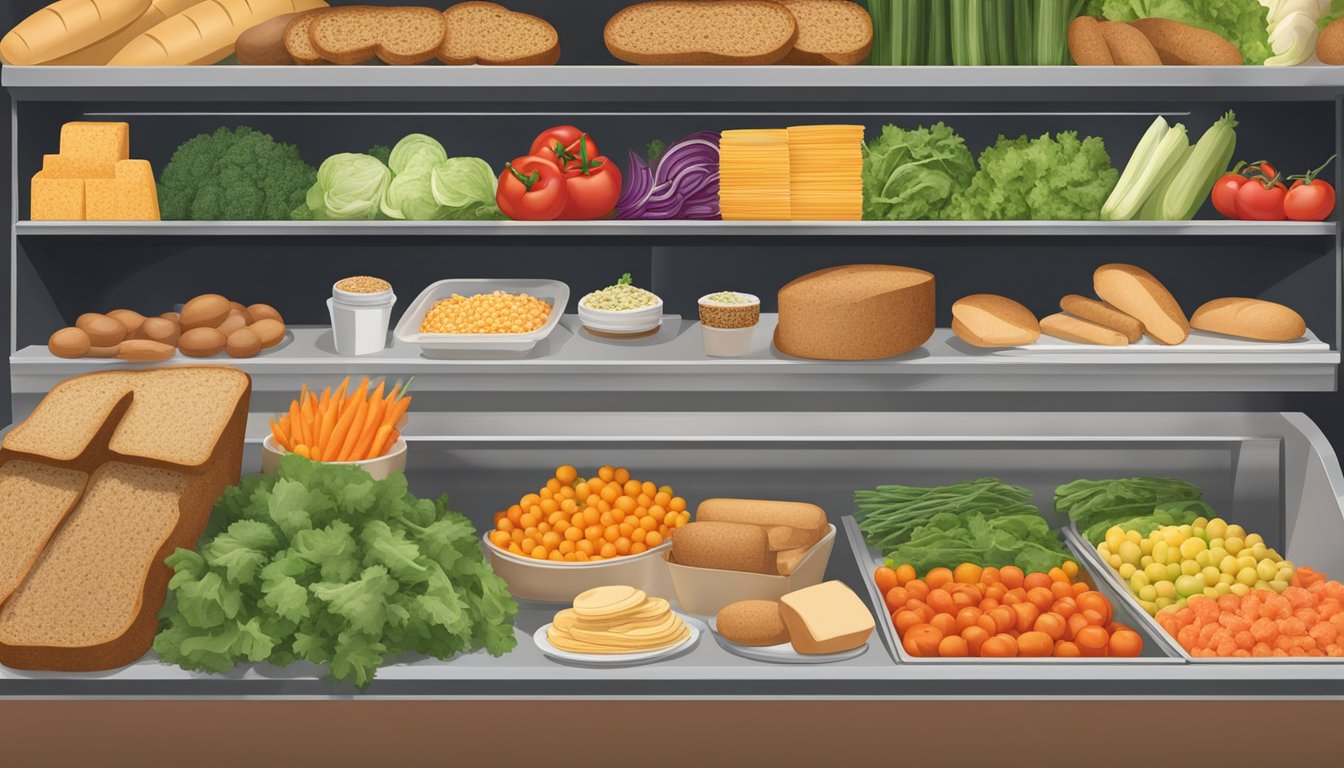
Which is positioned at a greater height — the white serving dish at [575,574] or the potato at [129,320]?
the potato at [129,320]

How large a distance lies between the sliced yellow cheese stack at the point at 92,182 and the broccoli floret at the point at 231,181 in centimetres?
10

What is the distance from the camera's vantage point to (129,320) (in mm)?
3572

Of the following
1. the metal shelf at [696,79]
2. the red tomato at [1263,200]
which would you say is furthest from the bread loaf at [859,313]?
the red tomato at [1263,200]

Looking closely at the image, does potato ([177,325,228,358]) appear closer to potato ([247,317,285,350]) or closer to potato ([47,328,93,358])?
potato ([247,317,285,350])

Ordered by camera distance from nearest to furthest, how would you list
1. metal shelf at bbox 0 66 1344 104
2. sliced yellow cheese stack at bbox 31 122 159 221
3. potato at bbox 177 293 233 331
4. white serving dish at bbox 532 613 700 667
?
1. white serving dish at bbox 532 613 700 667
2. metal shelf at bbox 0 66 1344 104
3. sliced yellow cheese stack at bbox 31 122 159 221
4. potato at bbox 177 293 233 331

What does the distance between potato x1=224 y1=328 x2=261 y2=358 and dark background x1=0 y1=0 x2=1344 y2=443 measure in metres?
0.52

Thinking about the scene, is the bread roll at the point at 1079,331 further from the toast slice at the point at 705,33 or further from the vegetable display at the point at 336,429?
the vegetable display at the point at 336,429

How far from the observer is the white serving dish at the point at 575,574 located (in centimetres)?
286

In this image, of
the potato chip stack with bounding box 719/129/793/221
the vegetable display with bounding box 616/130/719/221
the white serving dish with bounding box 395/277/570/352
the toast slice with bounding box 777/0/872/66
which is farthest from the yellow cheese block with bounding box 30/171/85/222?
the toast slice with bounding box 777/0/872/66

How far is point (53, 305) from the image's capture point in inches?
147

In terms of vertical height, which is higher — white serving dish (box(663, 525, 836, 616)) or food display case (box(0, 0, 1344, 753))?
food display case (box(0, 0, 1344, 753))

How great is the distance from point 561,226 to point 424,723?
5.02ft

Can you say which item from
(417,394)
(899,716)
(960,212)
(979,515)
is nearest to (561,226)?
(417,394)

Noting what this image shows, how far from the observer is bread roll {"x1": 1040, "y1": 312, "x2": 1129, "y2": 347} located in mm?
3516
